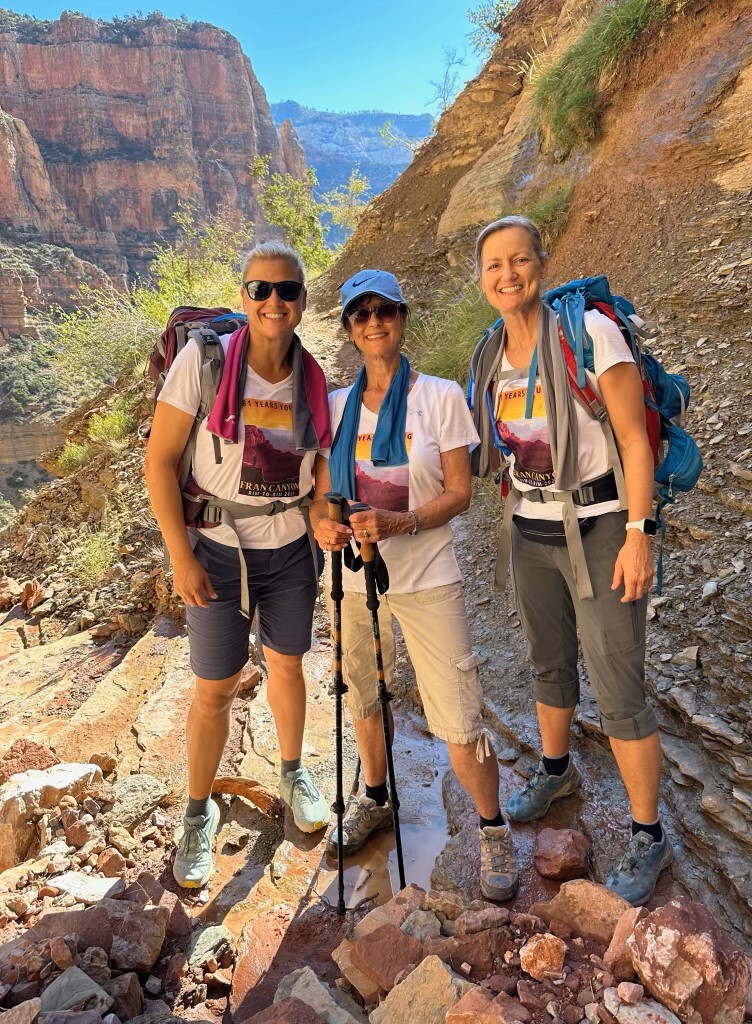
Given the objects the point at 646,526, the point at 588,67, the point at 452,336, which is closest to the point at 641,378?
the point at 646,526

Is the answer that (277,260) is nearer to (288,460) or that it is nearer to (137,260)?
(288,460)

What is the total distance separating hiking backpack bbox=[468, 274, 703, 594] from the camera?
194cm

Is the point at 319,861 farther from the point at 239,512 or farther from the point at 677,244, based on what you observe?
the point at 677,244

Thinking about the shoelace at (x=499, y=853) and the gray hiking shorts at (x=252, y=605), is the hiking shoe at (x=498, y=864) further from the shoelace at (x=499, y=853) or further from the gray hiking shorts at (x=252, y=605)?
the gray hiking shorts at (x=252, y=605)

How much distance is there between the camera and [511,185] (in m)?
9.26

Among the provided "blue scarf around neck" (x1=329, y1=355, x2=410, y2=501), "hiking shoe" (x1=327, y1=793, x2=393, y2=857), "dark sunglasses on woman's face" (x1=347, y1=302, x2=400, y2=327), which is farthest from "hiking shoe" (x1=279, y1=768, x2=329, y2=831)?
"dark sunglasses on woman's face" (x1=347, y1=302, x2=400, y2=327)

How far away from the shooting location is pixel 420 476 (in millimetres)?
2162

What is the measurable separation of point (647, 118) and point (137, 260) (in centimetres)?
7996

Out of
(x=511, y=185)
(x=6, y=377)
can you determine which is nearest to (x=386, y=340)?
(x=511, y=185)

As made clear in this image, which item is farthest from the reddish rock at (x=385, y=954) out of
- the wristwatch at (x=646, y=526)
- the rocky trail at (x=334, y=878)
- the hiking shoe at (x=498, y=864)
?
the wristwatch at (x=646, y=526)

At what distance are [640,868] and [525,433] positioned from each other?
1.45 m

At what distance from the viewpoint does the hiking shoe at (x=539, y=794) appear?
2.59 meters

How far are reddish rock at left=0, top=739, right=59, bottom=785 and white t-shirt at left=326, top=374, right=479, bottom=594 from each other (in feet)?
7.82

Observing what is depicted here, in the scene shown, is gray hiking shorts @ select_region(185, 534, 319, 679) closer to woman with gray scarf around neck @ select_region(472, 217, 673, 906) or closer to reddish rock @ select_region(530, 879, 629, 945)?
woman with gray scarf around neck @ select_region(472, 217, 673, 906)
